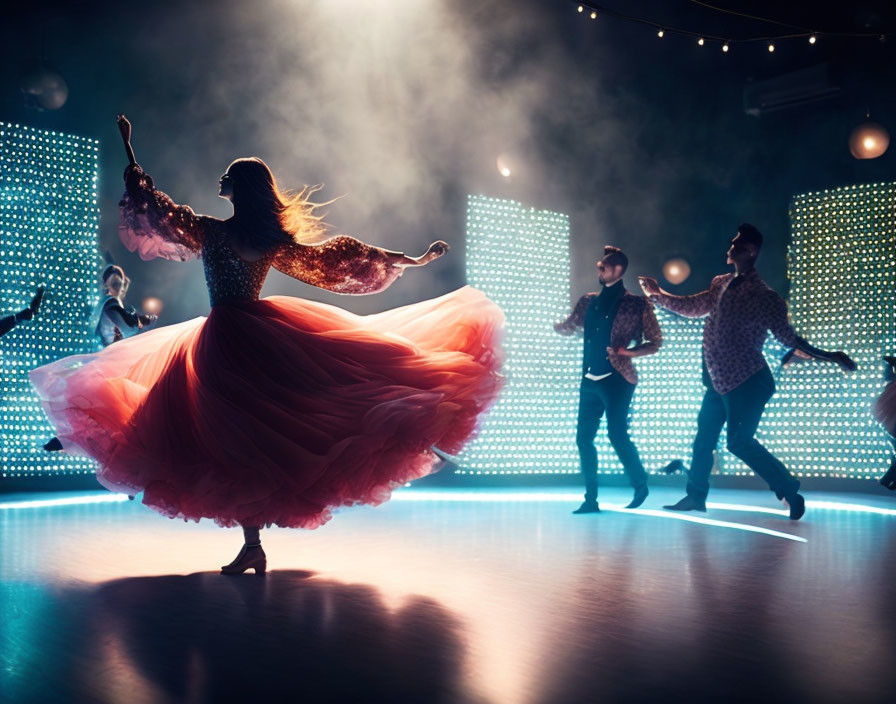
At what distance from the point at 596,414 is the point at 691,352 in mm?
2568

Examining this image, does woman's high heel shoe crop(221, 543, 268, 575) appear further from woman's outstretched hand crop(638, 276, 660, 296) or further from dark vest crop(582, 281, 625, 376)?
woman's outstretched hand crop(638, 276, 660, 296)

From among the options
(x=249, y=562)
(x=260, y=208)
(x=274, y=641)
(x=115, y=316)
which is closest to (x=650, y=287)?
(x=260, y=208)

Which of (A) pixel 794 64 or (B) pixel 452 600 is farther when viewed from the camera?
(A) pixel 794 64

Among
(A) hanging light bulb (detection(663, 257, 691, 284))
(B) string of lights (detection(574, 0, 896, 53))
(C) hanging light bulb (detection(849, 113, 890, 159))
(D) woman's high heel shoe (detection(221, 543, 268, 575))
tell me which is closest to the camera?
(D) woman's high heel shoe (detection(221, 543, 268, 575))

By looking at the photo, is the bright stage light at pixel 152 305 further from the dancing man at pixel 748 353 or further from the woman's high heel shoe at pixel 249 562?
the woman's high heel shoe at pixel 249 562

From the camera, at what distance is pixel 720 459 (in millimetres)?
8445

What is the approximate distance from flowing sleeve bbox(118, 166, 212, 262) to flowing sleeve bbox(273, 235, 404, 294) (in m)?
0.40

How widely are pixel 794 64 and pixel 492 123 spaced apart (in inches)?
123

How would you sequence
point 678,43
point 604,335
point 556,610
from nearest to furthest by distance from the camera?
point 556,610, point 604,335, point 678,43

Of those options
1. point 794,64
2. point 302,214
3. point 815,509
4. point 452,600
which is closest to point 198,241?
point 302,214

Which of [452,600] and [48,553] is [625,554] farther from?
[48,553]

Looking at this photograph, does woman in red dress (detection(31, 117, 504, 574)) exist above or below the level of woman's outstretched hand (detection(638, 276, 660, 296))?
below

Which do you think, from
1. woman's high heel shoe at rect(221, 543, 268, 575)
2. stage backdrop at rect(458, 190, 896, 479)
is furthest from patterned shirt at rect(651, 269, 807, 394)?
woman's high heel shoe at rect(221, 543, 268, 575)

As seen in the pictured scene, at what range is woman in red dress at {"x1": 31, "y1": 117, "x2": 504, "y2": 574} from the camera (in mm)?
3318
